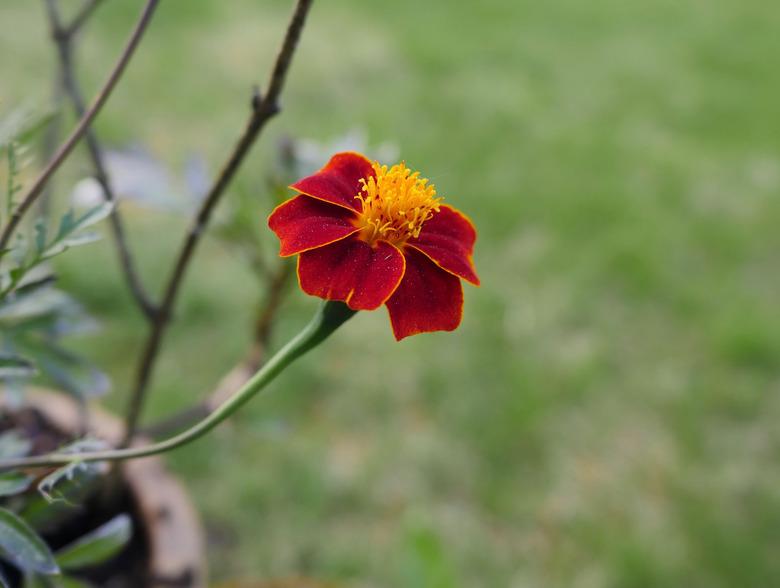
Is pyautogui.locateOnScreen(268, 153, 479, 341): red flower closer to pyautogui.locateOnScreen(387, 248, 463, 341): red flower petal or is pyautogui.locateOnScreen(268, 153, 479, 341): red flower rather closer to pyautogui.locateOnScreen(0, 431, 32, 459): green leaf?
pyautogui.locateOnScreen(387, 248, 463, 341): red flower petal

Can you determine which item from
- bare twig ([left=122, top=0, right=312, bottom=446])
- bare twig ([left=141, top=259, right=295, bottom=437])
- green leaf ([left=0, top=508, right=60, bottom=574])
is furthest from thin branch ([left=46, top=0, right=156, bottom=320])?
green leaf ([left=0, top=508, right=60, bottom=574])

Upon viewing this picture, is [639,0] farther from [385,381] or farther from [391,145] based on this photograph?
[385,381]

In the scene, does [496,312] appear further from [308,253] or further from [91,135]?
[308,253]

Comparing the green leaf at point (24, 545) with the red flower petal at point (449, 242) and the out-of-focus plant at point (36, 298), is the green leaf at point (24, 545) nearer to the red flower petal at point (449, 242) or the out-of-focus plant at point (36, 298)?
the out-of-focus plant at point (36, 298)

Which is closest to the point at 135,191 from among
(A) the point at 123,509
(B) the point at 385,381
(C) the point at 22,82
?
(A) the point at 123,509

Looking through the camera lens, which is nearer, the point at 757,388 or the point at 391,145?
the point at 757,388

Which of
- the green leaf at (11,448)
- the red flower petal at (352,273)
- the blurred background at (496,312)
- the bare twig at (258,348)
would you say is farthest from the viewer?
the blurred background at (496,312)

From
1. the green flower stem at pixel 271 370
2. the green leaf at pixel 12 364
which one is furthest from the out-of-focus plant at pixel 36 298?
the green flower stem at pixel 271 370
